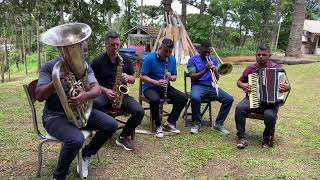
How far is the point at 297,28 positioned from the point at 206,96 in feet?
41.2

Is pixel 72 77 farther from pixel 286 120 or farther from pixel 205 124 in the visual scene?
pixel 286 120

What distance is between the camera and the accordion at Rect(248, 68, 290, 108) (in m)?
5.76

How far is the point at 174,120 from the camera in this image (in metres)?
6.58

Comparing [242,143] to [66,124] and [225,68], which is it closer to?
[225,68]

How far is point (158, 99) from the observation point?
6098 mm

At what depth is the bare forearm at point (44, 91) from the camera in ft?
13.0

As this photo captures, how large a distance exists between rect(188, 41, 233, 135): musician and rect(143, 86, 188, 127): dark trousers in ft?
0.73

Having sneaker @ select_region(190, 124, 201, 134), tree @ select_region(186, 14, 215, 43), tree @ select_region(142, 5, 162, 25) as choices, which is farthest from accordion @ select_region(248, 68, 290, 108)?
tree @ select_region(142, 5, 162, 25)

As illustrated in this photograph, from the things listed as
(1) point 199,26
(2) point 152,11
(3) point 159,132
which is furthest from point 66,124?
(2) point 152,11

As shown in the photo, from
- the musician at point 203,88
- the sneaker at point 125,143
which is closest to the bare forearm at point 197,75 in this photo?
the musician at point 203,88

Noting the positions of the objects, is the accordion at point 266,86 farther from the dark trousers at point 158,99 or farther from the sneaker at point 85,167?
the sneaker at point 85,167

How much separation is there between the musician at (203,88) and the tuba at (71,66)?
263cm

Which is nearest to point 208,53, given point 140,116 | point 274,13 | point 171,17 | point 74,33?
point 140,116

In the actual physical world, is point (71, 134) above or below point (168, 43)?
below
